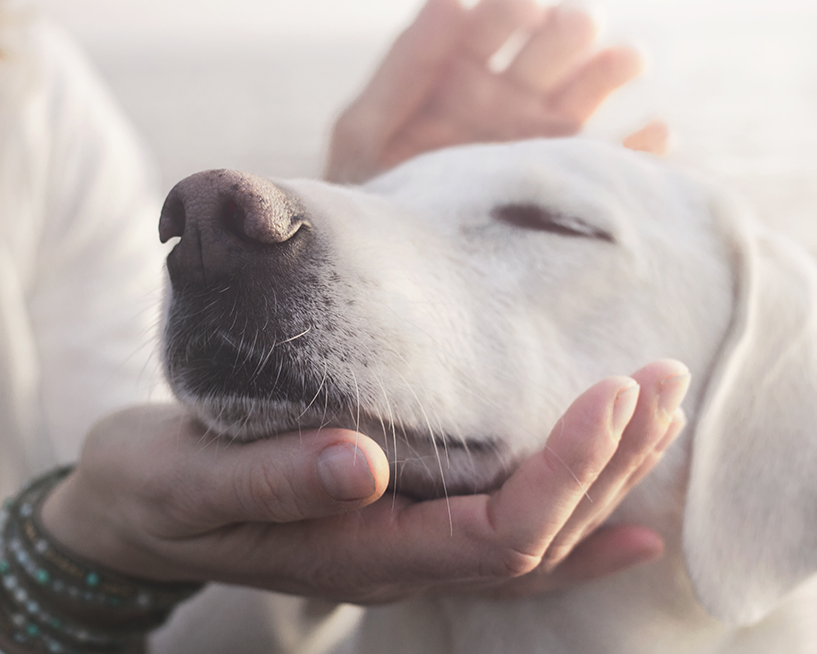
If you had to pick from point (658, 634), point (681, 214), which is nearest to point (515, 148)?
point (681, 214)

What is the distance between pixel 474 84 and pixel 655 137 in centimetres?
53

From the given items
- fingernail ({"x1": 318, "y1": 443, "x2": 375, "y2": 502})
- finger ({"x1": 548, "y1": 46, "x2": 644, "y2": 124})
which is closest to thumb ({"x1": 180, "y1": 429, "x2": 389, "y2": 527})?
fingernail ({"x1": 318, "y1": 443, "x2": 375, "y2": 502})

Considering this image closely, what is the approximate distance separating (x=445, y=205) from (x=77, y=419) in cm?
139

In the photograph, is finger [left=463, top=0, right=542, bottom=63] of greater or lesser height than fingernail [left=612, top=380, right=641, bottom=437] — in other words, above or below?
above

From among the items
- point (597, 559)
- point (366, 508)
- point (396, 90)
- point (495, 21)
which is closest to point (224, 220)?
point (366, 508)

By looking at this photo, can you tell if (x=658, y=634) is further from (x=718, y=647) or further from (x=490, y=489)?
(x=490, y=489)

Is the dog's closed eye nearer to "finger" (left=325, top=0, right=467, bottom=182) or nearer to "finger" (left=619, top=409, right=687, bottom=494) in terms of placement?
"finger" (left=619, top=409, right=687, bottom=494)

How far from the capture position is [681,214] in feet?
3.56

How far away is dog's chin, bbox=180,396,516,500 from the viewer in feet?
2.39

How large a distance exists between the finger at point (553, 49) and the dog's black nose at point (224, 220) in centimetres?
126

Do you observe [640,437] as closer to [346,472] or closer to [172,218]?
[346,472]

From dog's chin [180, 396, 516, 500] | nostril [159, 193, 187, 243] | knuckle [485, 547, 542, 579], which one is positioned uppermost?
nostril [159, 193, 187, 243]

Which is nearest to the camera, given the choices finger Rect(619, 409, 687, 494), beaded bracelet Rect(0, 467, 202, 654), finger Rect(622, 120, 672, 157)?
finger Rect(619, 409, 687, 494)

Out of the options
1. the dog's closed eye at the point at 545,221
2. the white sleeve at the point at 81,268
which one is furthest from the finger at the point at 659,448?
the white sleeve at the point at 81,268
